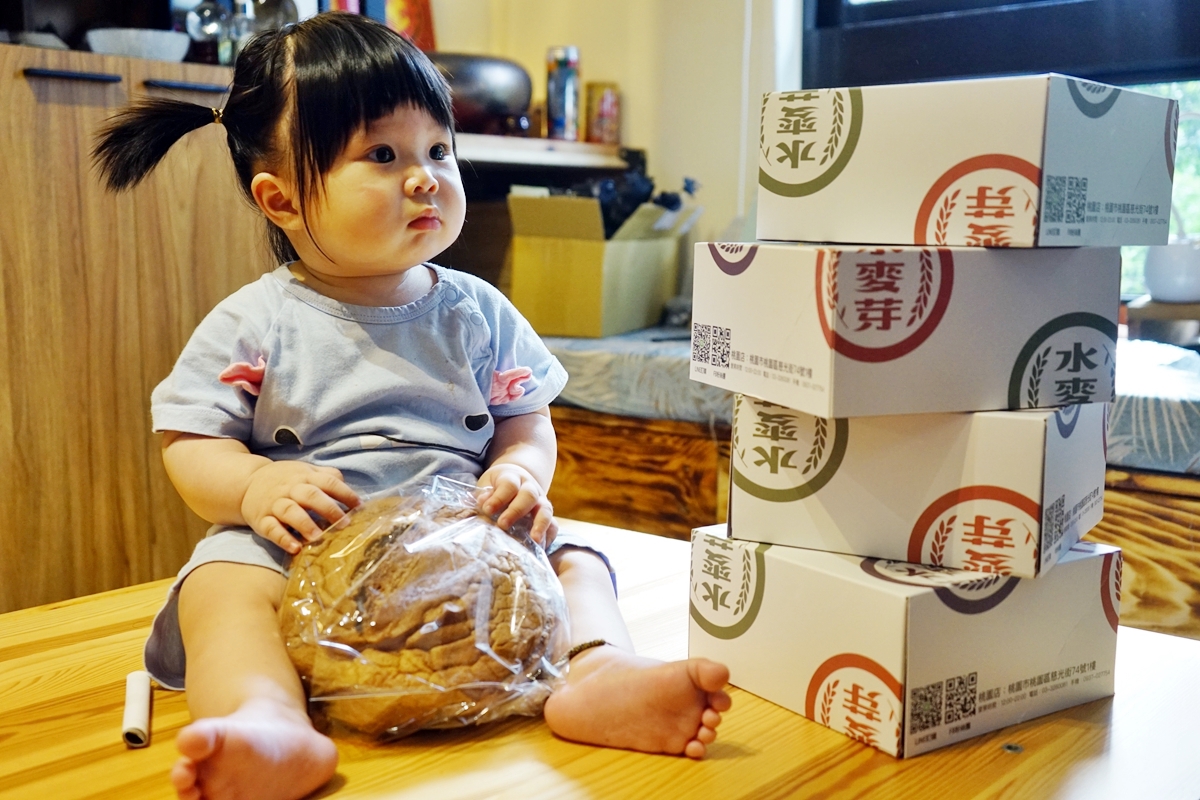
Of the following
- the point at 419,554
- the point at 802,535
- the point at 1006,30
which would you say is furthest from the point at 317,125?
the point at 1006,30

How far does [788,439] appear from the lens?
2.50 ft

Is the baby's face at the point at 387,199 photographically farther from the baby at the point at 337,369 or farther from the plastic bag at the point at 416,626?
the plastic bag at the point at 416,626

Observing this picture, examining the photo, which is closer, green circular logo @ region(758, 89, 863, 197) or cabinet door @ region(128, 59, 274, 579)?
green circular logo @ region(758, 89, 863, 197)

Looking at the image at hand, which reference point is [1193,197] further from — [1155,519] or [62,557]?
[62,557]

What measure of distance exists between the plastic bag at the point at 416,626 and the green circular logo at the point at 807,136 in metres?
0.33

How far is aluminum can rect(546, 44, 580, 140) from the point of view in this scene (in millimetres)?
2406

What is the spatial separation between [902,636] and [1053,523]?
13 centimetres

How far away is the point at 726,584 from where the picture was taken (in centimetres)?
79

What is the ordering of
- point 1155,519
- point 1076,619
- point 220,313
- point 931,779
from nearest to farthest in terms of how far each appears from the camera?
point 931,779 < point 1076,619 < point 220,313 < point 1155,519

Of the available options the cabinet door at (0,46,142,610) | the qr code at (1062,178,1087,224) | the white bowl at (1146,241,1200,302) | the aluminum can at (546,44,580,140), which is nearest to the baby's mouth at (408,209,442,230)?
the qr code at (1062,178,1087,224)

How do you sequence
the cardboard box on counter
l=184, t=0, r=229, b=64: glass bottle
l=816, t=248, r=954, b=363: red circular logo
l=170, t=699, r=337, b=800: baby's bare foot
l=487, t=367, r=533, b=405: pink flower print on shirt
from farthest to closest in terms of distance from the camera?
the cardboard box on counter
l=184, t=0, r=229, b=64: glass bottle
l=487, t=367, r=533, b=405: pink flower print on shirt
l=816, t=248, r=954, b=363: red circular logo
l=170, t=699, r=337, b=800: baby's bare foot

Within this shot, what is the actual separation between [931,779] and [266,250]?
4.37 ft

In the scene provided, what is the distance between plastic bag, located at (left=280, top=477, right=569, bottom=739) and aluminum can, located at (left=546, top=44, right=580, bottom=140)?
1793 mm

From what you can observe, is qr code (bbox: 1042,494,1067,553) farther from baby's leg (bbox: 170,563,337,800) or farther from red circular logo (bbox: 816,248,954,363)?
baby's leg (bbox: 170,563,337,800)
